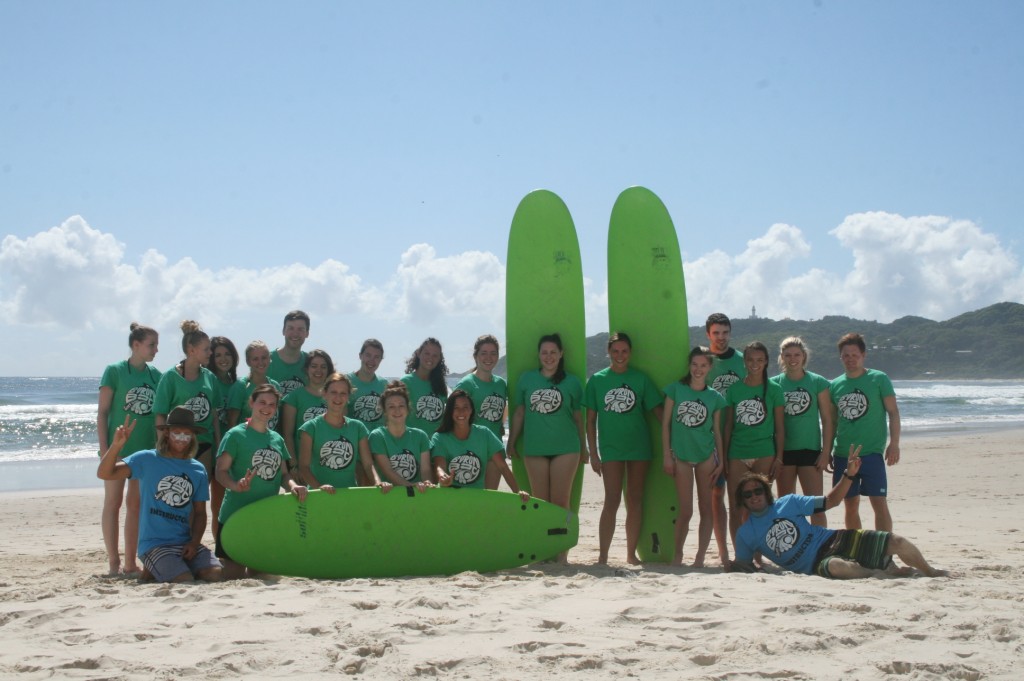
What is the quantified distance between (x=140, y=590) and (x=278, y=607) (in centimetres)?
74

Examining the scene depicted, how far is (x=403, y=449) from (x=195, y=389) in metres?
1.05

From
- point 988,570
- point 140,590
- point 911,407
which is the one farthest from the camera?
point 911,407

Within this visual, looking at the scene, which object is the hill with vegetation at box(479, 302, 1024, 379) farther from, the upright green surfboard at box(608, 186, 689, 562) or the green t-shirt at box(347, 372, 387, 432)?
the green t-shirt at box(347, 372, 387, 432)

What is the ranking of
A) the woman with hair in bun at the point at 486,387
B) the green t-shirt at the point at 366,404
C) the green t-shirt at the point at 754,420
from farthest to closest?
the green t-shirt at the point at 366,404, the woman with hair in bun at the point at 486,387, the green t-shirt at the point at 754,420

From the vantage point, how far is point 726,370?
4.45m

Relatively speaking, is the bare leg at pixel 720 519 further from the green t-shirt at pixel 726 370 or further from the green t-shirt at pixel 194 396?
the green t-shirt at pixel 194 396

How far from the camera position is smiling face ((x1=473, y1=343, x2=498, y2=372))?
14.7 ft

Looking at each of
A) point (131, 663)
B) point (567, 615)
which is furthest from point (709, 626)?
point (131, 663)

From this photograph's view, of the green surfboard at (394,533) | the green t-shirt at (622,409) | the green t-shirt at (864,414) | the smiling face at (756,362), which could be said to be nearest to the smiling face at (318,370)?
the green surfboard at (394,533)

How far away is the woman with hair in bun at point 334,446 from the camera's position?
3932 mm

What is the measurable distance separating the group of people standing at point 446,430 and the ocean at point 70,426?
19.6ft

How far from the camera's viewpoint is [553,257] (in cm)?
533

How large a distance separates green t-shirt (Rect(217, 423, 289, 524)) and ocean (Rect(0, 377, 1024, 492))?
249 inches

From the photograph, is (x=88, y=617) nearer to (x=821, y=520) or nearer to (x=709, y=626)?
(x=709, y=626)
